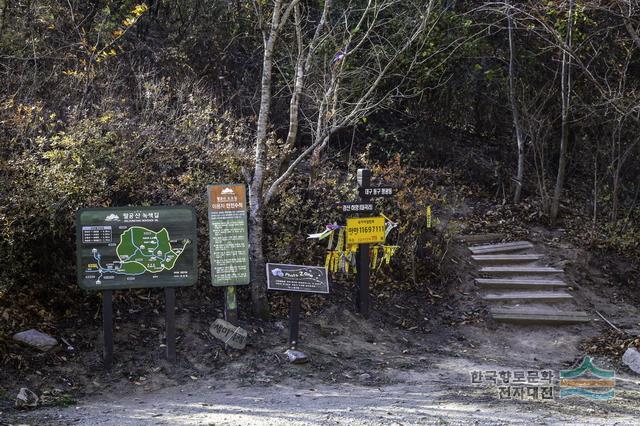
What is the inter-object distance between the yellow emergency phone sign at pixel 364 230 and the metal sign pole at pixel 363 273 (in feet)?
0.40

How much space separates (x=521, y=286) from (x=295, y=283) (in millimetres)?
5248

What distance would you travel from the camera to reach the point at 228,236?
845cm

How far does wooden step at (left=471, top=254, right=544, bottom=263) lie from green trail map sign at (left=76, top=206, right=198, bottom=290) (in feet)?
21.3

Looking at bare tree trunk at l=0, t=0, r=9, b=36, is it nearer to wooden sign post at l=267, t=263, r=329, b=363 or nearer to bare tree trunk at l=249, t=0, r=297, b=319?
bare tree trunk at l=249, t=0, r=297, b=319

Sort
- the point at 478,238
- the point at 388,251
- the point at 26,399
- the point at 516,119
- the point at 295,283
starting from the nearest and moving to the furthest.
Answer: the point at 26,399, the point at 295,283, the point at 388,251, the point at 478,238, the point at 516,119

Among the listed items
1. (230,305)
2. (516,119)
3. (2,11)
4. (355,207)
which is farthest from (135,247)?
(516,119)

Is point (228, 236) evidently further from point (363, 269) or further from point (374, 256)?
point (374, 256)

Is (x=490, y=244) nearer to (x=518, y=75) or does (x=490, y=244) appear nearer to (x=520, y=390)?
(x=518, y=75)

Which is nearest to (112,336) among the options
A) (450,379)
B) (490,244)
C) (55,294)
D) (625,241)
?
(55,294)

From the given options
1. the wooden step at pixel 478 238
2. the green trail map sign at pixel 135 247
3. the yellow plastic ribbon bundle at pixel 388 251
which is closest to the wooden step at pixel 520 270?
the wooden step at pixel 478 238

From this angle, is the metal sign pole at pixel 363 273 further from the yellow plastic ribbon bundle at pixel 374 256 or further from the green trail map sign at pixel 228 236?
the green trail map sign at pixel 228 236

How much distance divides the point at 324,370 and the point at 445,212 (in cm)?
721

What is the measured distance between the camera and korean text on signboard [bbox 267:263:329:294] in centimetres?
811

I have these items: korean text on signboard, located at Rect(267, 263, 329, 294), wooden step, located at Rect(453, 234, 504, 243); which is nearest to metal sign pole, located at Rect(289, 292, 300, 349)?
korean text on signboard, located at Rect(267, 263, 329, 294)
